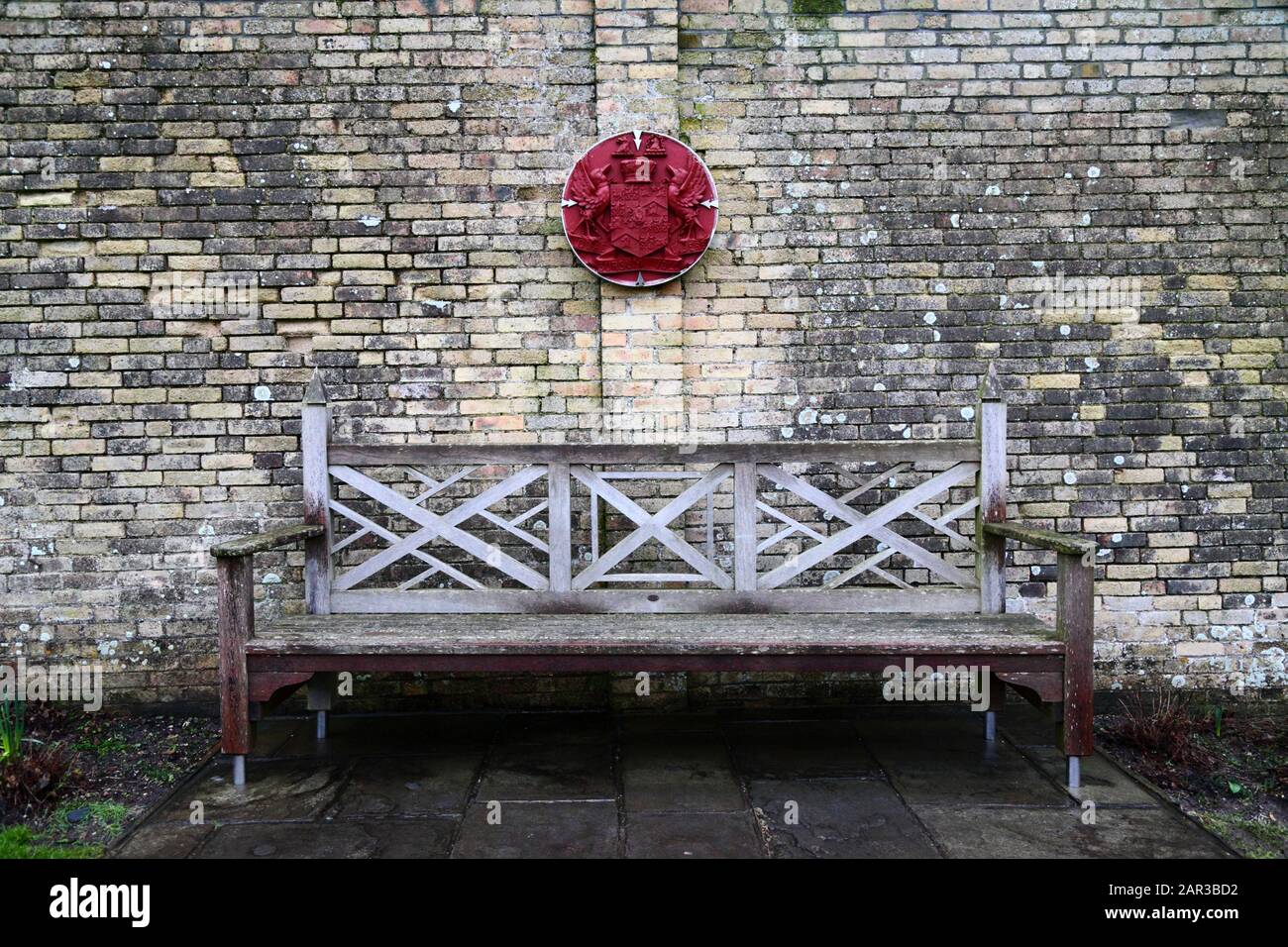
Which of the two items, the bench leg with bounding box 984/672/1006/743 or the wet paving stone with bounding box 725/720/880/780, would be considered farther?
the bench leg with bounding box 984/672/1006/743

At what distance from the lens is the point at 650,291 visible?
14.1 feet

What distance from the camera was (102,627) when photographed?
432cm

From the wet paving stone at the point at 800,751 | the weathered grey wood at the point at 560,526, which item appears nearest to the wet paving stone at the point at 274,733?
the weathered grey wood at the point at 560,526

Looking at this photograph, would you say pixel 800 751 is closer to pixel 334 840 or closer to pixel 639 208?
pixel 334 840

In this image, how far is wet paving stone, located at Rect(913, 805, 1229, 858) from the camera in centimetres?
288

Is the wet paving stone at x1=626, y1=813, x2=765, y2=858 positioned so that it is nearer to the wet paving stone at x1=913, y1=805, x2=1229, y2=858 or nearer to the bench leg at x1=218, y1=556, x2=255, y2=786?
the wet paving stone at x1=913, y1=805, x2=1229, y2=858

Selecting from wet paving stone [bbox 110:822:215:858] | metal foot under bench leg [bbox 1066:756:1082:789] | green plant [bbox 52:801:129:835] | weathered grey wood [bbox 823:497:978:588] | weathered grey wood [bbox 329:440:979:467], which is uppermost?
weathered grey wood [bbox 329:440:979:467]

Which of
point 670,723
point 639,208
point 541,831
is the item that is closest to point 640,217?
point 639,208

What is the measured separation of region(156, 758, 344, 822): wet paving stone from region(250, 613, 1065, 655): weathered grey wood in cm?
56

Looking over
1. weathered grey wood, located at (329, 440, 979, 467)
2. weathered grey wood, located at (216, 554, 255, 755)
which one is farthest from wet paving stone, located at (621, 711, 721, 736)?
weathered grey wood, located at (216, 554, 255, 755)

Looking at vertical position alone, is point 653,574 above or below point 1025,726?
above

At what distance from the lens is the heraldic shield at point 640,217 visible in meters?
4.23

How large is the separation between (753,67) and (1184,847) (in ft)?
12.7

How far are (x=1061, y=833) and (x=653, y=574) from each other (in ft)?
6.25
